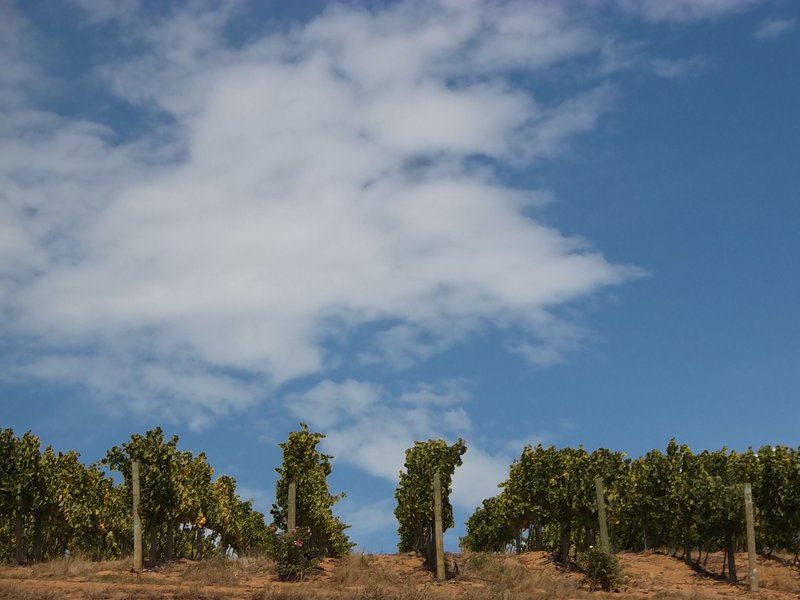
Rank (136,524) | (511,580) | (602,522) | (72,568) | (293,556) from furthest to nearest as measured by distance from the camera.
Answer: (602,522)
(136,524)
(511,580)
(293,556)
(72,568)

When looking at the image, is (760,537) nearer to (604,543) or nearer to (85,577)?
(604,543)

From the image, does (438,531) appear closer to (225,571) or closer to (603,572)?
(603,572)

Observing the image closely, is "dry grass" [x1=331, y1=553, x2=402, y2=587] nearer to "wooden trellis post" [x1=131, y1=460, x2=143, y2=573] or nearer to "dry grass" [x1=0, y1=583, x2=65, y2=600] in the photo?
"wooden trellis post" [x1=131, y1=460, x2=143, y2=573]

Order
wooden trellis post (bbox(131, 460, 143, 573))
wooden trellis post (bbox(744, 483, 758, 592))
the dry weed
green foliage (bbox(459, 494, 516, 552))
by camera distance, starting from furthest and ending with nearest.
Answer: green foliage (bbox(459, 494, 516, 552)) → wooden trellis post (bbox(744, 483, 758, 592)) → wooden trellis post (bbox(131, 460, 143, 573)) → the dry weed

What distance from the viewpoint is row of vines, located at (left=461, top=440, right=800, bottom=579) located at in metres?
37.1

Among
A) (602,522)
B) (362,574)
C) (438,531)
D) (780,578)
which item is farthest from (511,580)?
(780,578)

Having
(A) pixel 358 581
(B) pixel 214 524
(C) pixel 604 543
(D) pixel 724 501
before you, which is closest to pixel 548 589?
(C) pixel 604 543

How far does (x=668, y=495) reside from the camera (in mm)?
44062

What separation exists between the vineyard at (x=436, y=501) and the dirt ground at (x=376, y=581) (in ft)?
2.37

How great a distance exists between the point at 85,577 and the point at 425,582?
11.8 m

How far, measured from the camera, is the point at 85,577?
28.8m

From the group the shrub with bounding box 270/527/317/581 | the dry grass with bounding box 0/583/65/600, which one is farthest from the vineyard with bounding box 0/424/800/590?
the dry grass with bounding box 0/583/65/600

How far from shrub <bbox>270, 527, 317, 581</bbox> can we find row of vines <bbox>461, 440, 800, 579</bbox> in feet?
42.3

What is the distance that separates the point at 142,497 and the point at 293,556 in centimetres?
754
